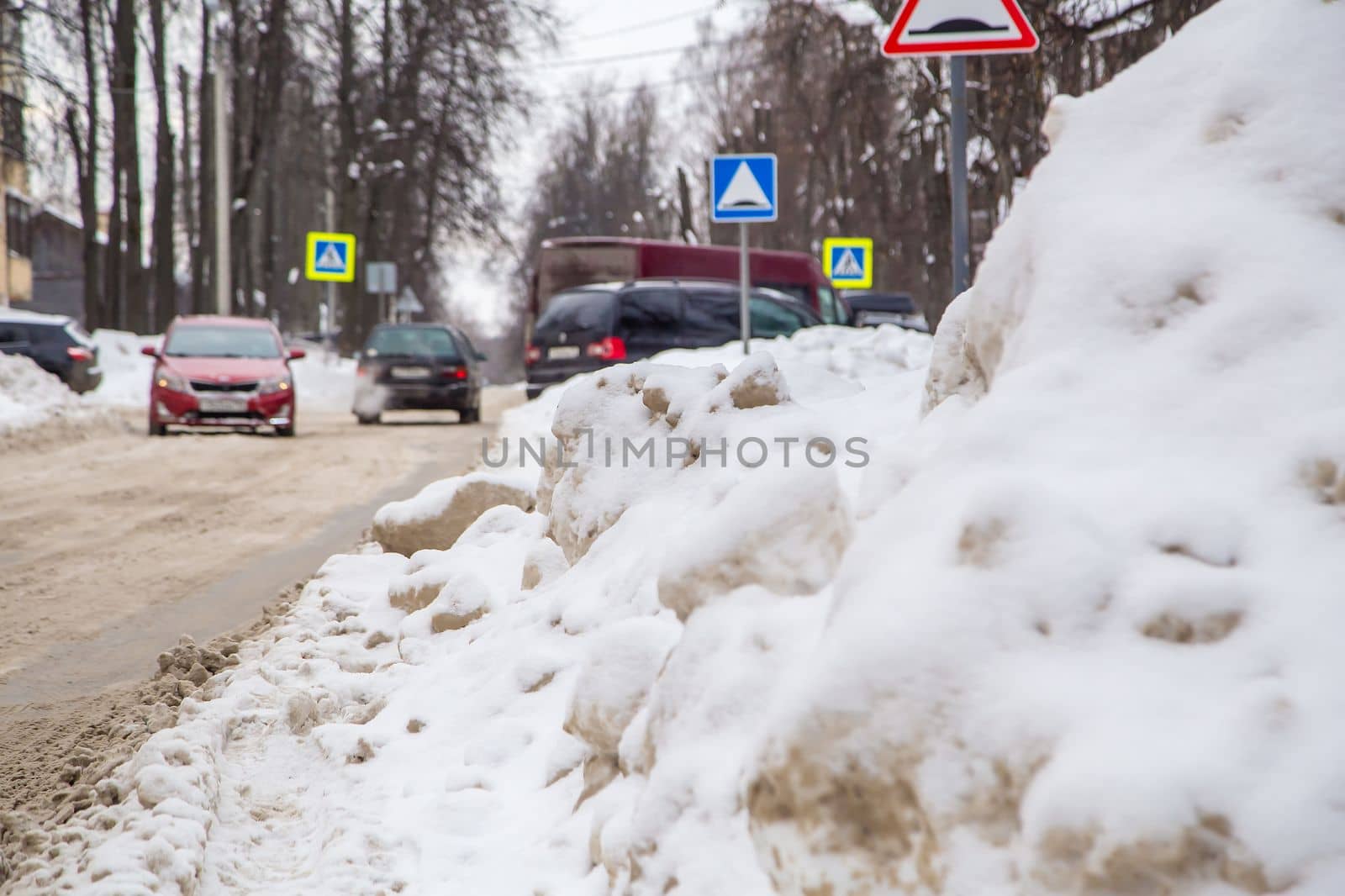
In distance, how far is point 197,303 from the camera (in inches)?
1556

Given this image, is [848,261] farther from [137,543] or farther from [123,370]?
[137,543]

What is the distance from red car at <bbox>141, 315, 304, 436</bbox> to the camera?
685 inches

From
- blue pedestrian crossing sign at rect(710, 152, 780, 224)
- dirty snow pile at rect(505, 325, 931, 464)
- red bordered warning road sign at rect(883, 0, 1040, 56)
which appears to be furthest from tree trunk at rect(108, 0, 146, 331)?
red bordered warning road sign at rect(883, 0, 1040, 56)

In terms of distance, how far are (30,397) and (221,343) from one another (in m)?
2.45

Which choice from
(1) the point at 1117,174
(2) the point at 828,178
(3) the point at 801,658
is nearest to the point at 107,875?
(3) the point at 801,658

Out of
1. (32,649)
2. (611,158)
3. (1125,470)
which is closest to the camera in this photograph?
(1125,470)

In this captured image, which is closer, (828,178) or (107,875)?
(107,875)

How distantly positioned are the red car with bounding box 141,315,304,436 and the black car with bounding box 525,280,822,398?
312 cm

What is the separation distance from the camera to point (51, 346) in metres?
22.7

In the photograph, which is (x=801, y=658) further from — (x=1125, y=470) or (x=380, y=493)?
(x=380, y=493)

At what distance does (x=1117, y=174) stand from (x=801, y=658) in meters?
1.35

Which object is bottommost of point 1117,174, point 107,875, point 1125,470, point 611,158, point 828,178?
point 107,875

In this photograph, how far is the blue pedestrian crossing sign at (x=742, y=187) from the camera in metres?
11.9

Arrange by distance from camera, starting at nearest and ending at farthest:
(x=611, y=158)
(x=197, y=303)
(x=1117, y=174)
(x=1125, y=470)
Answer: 1. (x=1125, y=470)
2. (x=1117, y=174)
3. (x=197, y=303)
4. (x=611, y=158)
